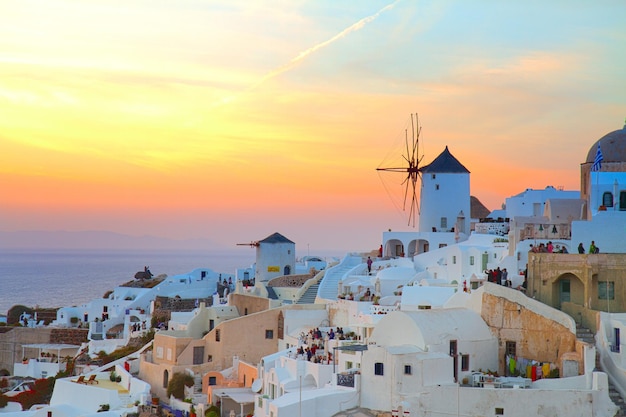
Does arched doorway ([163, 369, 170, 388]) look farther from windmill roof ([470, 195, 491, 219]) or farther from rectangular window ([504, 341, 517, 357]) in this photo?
windmill roof ([470, 195, 491, 219])

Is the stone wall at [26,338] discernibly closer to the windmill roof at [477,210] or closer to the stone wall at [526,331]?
the windmill roof at [477,210]

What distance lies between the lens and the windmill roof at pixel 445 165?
160 ft

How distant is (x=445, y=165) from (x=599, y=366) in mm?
22572

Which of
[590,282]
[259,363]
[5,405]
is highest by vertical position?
[590,282]

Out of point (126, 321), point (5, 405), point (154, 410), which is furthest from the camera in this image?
point (126, 321)

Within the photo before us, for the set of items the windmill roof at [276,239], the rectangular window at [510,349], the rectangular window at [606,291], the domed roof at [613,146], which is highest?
the domed roof at [613,146]

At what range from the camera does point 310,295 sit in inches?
1714

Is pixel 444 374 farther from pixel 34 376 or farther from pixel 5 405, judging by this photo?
pixel 34 376

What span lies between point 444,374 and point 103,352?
22.5 meters

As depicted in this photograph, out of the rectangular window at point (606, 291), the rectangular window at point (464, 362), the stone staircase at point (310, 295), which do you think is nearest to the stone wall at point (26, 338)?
the stone staircase at point (310, 295)

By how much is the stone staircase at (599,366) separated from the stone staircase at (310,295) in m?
15.6

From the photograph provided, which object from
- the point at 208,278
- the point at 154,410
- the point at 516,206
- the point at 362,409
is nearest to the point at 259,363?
the point at 154,410

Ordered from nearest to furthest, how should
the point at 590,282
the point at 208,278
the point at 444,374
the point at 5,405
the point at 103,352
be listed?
the point at 444,374 → the point at 590,282 → the point at 5,405 → the point at 103,352 → the point at 208,278

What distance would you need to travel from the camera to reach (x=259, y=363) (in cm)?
3559
